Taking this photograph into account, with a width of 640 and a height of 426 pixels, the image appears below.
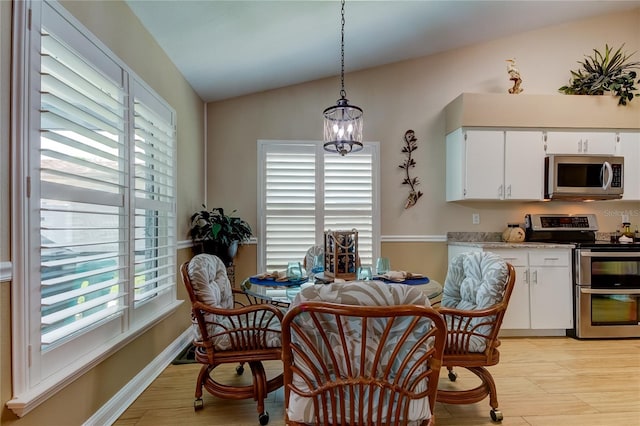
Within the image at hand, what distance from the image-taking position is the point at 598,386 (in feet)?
7.95

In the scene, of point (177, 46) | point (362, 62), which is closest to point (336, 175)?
point (362, 62)

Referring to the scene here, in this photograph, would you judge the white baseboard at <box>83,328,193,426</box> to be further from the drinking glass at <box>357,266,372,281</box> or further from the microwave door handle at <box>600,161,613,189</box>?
the microwave door handle at <box>600,161,613,189</box>

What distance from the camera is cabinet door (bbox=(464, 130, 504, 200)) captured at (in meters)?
3.65

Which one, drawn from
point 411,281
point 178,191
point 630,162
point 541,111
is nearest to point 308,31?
point 178,191

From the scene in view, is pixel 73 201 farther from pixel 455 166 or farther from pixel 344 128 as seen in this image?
pixel 455 166

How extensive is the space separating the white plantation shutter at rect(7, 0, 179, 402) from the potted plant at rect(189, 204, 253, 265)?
0.88 m

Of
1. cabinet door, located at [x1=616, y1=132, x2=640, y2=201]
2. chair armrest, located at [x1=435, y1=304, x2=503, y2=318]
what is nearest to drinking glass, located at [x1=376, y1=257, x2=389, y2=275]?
chair armrest, located at [x1=435, y1=304, x2=503, y2=318]

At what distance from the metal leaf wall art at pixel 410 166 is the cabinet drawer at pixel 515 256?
1060mm

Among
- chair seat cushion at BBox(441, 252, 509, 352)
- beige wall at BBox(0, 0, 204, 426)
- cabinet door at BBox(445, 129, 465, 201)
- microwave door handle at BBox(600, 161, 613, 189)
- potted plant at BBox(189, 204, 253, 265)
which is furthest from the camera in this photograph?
cabinet door at BBox(445, 129, 465, 201)

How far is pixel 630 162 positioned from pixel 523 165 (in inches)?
47.5

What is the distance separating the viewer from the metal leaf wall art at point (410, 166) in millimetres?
3992

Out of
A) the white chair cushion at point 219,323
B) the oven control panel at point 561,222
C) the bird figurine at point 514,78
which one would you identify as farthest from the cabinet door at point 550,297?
the white chair cushion at point 219,323

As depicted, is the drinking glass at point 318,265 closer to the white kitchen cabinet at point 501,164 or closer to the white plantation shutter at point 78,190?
the white plantation shutter at point 78,190

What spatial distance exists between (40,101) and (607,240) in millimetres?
5292
